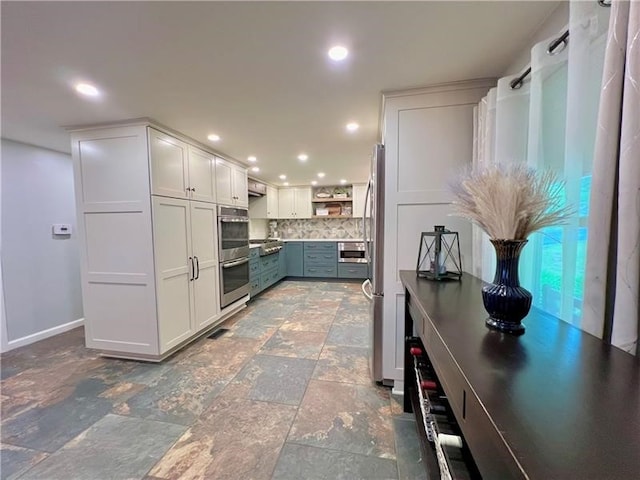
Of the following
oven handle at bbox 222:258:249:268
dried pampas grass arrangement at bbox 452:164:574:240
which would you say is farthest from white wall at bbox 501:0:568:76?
oven handle at bbox 222:258:249:268

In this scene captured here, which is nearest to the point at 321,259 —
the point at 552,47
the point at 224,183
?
the point at 224,183

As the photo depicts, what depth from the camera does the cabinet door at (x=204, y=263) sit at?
289 cm

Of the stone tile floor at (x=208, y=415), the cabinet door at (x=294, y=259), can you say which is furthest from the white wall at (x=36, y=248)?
the cabinet door at (x=294, y=259)

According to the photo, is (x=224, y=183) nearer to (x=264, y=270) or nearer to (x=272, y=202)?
(x=264, y=270)

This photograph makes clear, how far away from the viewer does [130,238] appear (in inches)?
94.1

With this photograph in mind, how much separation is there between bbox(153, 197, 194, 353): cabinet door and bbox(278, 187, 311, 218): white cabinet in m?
3.35

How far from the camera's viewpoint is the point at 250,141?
9.39 ft

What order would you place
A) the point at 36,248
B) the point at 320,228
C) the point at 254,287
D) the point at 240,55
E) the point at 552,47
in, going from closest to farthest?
the point at 552,47 < the point at 240,55 < the point at 36,248 < the point at 254,287 < the point at 320,228

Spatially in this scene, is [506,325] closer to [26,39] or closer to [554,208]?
[554,208]

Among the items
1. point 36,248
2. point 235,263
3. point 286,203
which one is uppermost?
point 286,203

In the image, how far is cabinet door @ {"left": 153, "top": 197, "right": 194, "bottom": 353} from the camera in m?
2.40

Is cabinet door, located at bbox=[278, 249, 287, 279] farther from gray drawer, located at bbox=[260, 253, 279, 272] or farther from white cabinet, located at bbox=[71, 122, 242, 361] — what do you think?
white cabinet, located at bbox=[71, 122, 242, 361]

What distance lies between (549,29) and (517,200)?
1.03 metres

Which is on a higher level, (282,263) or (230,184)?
(230,184)
